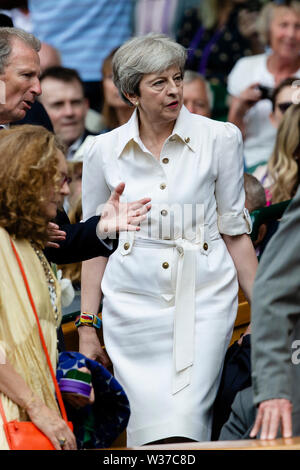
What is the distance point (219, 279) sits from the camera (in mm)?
3434

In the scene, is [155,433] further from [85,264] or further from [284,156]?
[284,156]

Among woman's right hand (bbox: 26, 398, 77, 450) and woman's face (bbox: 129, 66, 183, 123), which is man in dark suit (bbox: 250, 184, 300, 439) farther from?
woman's face (bbox: 129, 66, 183, 123)

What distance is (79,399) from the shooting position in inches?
107

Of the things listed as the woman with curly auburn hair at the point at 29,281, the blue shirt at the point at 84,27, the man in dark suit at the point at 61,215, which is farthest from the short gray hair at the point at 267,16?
the woman with curly auburn hair at the point at 29,281

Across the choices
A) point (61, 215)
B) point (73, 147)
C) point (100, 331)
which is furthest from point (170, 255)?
point (73, 147)

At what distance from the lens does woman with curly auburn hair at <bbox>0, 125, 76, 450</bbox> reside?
2.49m

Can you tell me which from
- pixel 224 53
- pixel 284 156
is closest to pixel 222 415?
pixel 284 156

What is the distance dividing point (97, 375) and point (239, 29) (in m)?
4.71

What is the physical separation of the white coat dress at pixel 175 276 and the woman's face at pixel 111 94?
8.85 ft

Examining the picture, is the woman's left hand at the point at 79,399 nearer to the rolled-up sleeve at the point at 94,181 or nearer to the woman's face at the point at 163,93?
the rolled-up sleeve at the point at 94,181

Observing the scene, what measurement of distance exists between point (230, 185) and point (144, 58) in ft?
1.82

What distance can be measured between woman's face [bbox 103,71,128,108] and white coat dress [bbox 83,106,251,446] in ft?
8.85

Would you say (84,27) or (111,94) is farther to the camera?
(84,27)

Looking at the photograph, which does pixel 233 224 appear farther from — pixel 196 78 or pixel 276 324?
pixel 196 78
